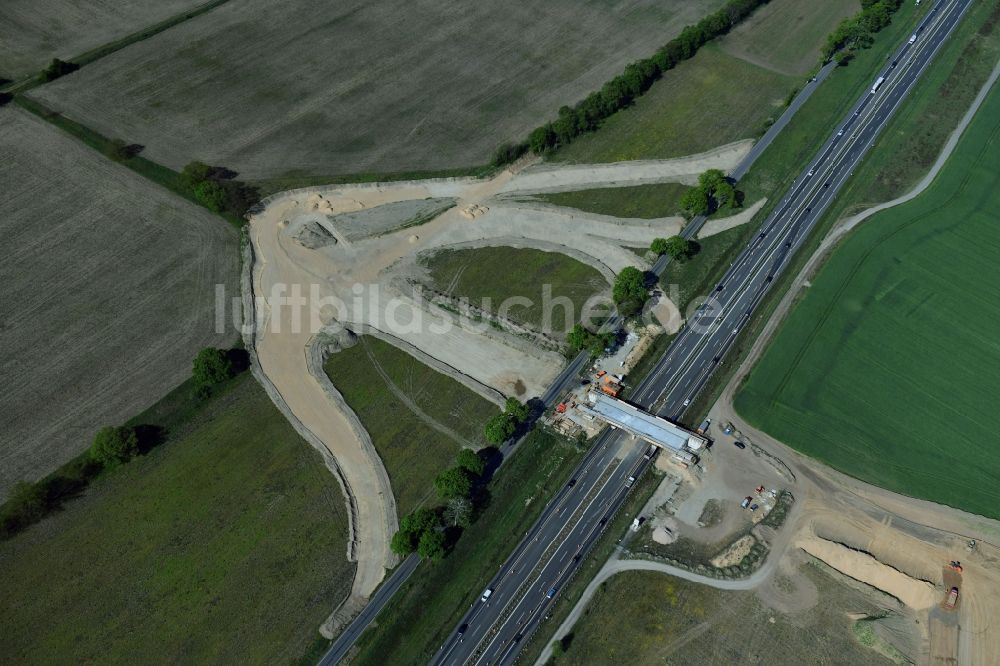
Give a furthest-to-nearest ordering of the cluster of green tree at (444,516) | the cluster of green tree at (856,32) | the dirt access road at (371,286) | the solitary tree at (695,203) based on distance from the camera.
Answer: the cluster of green tree at (856,32)
the solitary tree at (695,203)
the dirt access road at (371,286)
the cluster of green tree at (444,516)

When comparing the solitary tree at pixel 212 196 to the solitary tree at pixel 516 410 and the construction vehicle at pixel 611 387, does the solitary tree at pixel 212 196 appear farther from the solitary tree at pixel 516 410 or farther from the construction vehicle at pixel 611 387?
the construction vehicle at pixel 611 387

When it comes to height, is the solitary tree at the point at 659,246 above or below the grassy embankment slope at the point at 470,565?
above

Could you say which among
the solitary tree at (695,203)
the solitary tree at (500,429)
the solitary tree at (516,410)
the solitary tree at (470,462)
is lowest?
the solitary tree at (470,462)

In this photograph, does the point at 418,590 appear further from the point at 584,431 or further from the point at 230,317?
the point at 230,317

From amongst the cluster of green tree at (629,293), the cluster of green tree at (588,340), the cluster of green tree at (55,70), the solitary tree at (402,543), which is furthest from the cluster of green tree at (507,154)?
the cluster of green tree at (55,70)

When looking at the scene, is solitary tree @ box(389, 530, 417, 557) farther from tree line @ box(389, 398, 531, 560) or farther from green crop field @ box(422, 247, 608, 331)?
green crop field @ box(422, 247, 608, 331)

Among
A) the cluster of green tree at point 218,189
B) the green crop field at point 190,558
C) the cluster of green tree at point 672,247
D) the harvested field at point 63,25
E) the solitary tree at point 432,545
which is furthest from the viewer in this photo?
the harvested field at point 63,25

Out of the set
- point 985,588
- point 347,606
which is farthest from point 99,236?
point 985,588

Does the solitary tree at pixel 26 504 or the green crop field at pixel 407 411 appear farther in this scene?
the green crop field at pixel 407 411
